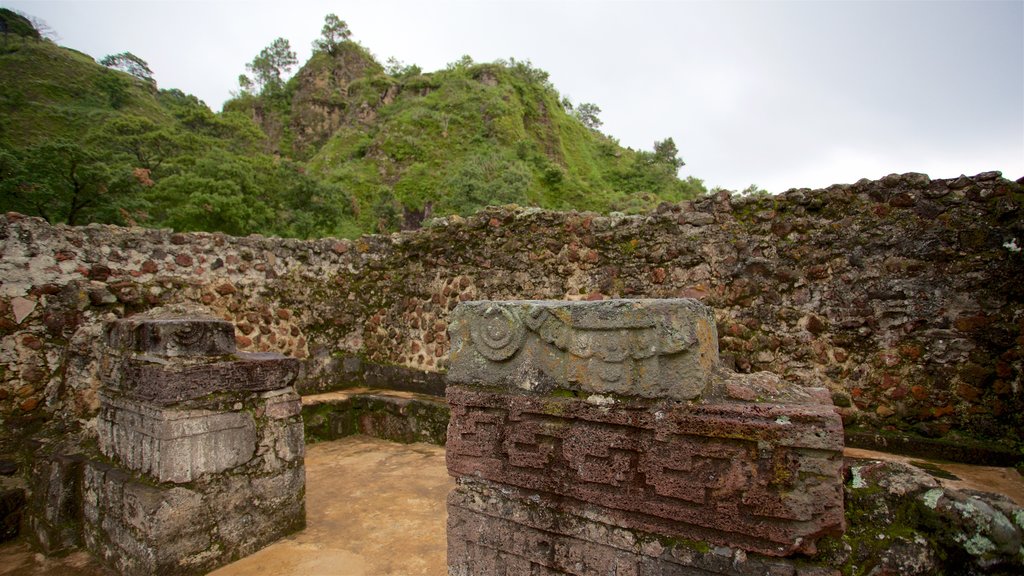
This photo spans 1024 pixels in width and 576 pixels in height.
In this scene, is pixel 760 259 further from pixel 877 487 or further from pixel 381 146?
pixel 381 146

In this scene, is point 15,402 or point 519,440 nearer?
point 519,440

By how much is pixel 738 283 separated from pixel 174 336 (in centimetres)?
444

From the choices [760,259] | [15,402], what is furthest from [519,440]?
[15,402]

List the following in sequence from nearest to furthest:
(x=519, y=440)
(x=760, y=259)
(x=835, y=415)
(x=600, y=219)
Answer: (x=835, y=415), (x=519, y=440), (x=760, y=259), (x=600, y=219)

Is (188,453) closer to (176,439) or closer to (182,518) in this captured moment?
(176,439)

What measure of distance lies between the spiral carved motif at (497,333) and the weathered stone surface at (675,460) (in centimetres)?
18

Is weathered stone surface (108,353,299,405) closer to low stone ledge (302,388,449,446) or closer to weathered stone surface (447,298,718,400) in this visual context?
weathered stone surface (447,298,718,400)

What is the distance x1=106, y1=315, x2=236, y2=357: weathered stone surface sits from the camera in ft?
9.79

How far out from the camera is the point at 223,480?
9.89ft

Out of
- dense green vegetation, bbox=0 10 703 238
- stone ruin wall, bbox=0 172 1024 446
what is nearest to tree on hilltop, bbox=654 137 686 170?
dense green vegetation, bbox=0 10 703 238

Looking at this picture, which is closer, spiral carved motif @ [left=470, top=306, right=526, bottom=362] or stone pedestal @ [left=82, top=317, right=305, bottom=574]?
spiral carved motif @ [left=470, top=306, right=526, bottom=362]

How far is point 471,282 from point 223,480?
11.7ft

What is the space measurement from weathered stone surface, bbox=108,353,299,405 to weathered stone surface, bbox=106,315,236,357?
76mm

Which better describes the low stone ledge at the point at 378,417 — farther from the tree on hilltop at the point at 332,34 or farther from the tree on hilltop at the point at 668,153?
the tree on hilltop at the point at 332,34
